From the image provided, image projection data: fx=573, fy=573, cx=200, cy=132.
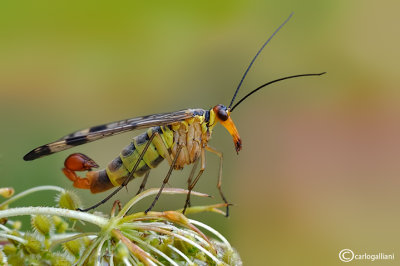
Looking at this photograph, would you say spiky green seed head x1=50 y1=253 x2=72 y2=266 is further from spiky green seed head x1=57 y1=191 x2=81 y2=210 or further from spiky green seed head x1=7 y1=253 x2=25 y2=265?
spiky green seed head x1=57 y1=191 x2=81 y2=210

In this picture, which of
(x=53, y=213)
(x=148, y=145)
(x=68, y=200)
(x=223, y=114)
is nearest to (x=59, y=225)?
(x=68, y=200)

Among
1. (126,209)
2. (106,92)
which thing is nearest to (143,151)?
(126,209)

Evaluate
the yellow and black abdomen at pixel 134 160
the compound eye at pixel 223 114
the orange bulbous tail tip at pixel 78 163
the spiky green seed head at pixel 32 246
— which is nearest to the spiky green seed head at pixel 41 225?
the spiky green seed head at pixel 32 246

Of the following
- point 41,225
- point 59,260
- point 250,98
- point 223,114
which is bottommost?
point 59,260

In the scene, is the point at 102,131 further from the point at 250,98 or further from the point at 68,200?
the point at 250,98

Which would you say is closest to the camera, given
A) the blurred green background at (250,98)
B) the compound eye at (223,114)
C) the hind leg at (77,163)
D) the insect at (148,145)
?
the hind leg at (77,163)

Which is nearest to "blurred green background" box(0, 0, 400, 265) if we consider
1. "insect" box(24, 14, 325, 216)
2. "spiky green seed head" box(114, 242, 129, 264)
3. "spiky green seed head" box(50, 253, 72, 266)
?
"insect" box(24, 14, 325, 216)

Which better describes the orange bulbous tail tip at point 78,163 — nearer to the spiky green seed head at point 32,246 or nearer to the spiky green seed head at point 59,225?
the spiky green seed head at point 59,225
